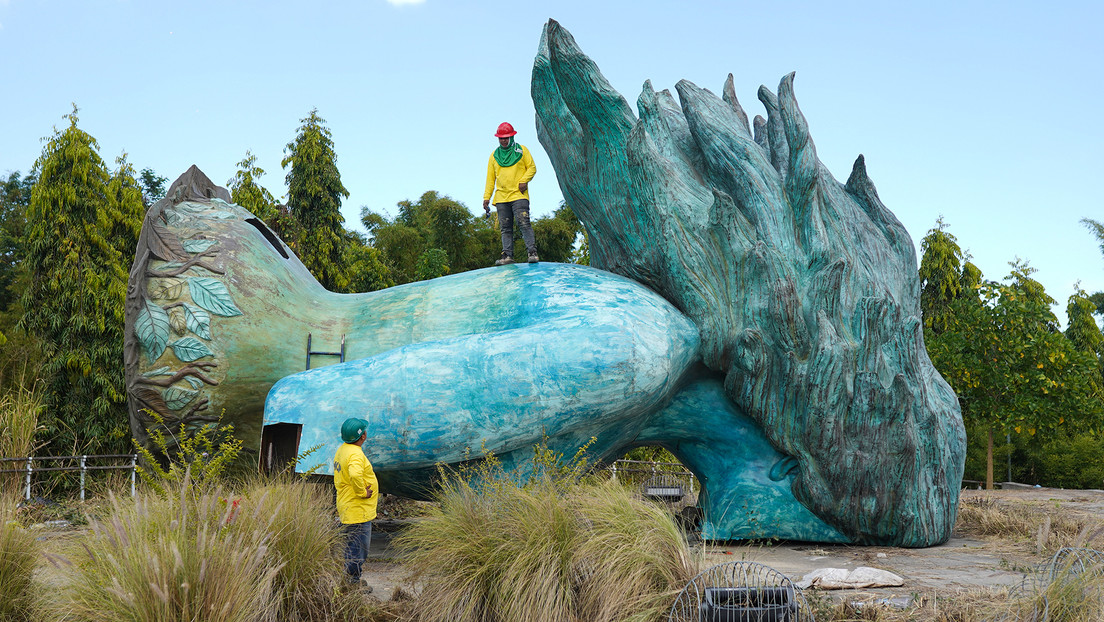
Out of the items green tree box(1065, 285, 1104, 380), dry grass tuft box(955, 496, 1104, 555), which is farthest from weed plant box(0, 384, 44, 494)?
green tree box(1065, 285, 1104, 380)

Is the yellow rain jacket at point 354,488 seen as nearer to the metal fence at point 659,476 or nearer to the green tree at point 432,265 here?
the metal fence at point 659,476

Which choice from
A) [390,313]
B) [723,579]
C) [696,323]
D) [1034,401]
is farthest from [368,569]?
[1034,401]

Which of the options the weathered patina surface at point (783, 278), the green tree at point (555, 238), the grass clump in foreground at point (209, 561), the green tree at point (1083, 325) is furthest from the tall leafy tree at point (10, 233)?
the green tree at point (1083, 325)

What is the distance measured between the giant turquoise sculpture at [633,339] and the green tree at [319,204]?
11.1 m

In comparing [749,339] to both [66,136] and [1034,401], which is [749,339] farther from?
[66,136]

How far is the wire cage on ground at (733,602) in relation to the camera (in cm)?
402

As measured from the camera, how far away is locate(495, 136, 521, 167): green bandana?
759 centimetres

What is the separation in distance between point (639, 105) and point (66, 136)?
38.4 ft

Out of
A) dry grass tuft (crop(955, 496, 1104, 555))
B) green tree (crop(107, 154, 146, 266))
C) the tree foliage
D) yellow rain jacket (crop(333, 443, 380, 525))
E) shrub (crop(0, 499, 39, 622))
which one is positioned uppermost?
the tree foliage

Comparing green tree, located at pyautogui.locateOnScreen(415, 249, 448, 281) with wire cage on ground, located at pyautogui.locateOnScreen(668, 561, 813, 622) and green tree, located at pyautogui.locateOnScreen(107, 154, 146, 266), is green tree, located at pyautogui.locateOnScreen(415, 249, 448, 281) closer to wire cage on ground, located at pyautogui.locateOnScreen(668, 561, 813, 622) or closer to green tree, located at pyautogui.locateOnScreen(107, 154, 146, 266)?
green tree, located at pyautogui.locateOnScreen(107, 154, 146, 266)

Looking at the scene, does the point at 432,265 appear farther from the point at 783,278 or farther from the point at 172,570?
the point at 172,570

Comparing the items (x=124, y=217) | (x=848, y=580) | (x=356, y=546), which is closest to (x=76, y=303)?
(x=124, y=217)

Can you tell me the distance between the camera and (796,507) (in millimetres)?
7082

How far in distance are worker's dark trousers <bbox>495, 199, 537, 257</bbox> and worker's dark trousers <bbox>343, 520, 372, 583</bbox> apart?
3.16 metres
